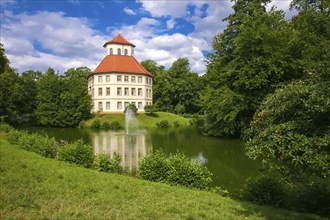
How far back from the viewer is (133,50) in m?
60.1

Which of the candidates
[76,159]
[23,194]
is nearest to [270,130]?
[23,194]

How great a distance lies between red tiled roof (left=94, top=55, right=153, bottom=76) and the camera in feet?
178

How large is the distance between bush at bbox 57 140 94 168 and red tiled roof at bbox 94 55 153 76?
1621 inches

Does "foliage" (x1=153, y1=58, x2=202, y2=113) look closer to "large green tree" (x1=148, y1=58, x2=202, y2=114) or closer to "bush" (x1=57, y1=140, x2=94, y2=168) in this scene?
"large green tree" (x1=148, y1=58, x2=202, y2=114)

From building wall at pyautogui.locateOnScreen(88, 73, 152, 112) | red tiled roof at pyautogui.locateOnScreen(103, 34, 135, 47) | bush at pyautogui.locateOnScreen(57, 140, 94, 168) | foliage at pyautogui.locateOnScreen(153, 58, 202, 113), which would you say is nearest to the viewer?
bush at pyautogui.locateOnScreen(57, 140, 94, 168)

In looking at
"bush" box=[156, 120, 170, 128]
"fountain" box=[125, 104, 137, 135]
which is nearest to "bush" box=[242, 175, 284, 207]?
"bush" box=[156, 120, 170, 128]

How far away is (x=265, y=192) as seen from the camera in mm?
8852

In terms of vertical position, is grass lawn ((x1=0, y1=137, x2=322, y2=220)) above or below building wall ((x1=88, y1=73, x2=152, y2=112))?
below

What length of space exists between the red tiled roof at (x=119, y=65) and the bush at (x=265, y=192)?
4654 cm

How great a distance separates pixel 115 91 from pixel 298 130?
49.8 metres

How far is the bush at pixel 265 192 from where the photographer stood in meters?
8.70

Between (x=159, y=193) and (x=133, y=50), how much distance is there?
53.8 meters

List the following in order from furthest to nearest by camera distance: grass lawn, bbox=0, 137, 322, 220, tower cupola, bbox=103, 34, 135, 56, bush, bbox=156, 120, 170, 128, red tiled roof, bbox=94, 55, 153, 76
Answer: tower cupola, bbox=103, 34, 135, 56 → red tiled roof, bbox=94, 55, 153, 76 → bush, bbox=156, 120, 170, 128 → grass lawn, bbox=0, 137, 322, 220

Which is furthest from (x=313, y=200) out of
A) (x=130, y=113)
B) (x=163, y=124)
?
(x=130, y=113)
